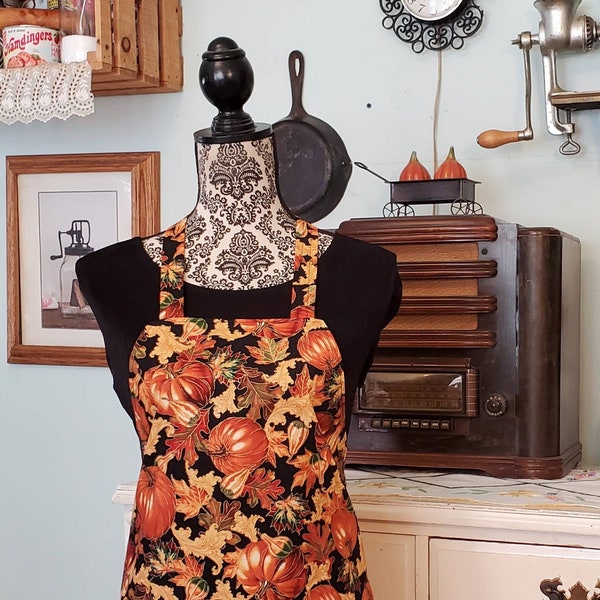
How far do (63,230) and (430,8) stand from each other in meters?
0.96

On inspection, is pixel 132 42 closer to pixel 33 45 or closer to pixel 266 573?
pixel 33 45

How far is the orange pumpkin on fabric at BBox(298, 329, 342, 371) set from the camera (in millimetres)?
1115

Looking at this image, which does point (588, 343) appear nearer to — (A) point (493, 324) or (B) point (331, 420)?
(A) point (493, 324)

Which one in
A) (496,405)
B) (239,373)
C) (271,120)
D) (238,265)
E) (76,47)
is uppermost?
(76,47)

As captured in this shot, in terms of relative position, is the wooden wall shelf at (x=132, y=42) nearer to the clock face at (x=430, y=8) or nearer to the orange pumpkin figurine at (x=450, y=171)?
the clock face at (x=430, y=8)

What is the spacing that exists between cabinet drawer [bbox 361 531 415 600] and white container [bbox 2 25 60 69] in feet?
3.76

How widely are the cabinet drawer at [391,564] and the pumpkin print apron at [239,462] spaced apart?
0.28 m

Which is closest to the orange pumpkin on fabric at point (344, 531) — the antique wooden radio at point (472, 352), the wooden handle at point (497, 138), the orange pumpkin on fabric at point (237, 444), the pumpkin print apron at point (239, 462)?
the pumpkin print apron at point (239, 462)

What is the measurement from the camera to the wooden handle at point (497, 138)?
1.78 metres

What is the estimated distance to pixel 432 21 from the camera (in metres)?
1.92

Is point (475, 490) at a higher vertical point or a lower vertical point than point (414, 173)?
lower

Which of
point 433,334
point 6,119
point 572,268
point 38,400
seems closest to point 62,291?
Answer: point 38,400

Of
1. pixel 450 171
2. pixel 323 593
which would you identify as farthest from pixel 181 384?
pixel 450 171

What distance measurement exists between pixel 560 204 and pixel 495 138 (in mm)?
197
